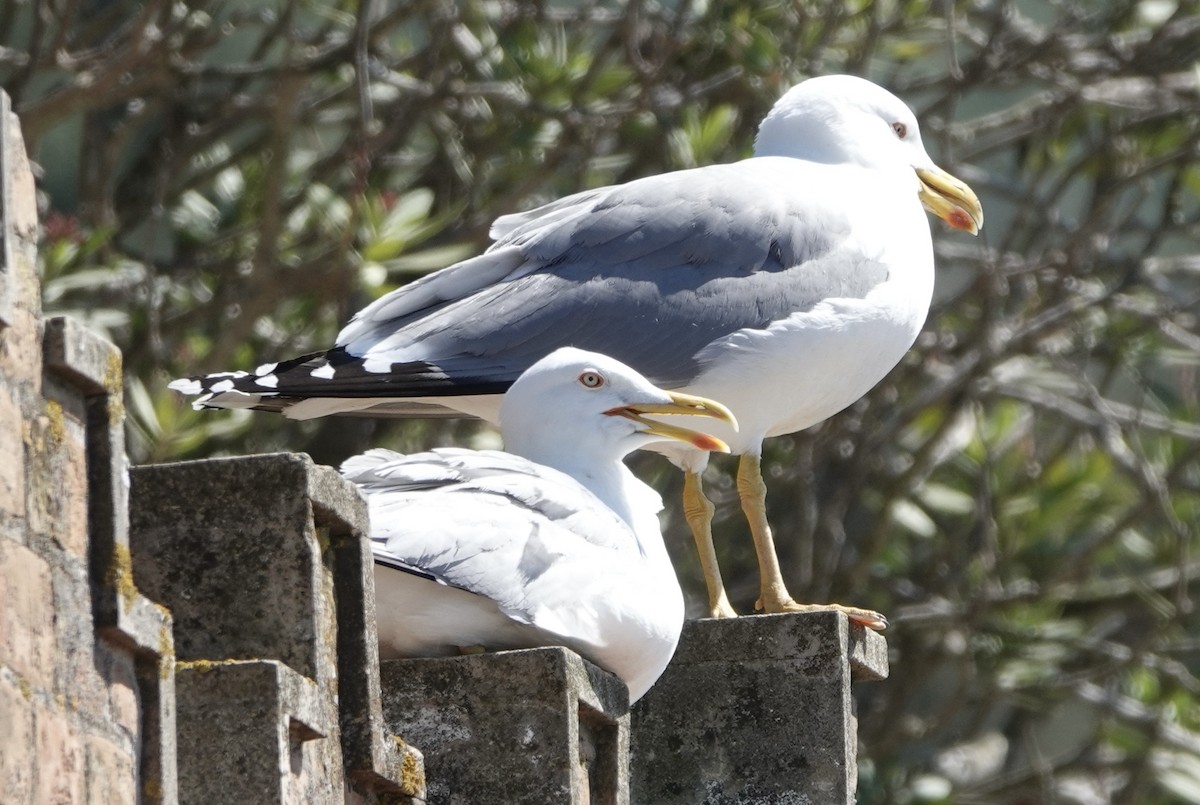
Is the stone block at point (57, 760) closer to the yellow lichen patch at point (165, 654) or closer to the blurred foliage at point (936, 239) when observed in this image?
the yellow lichen patch at point (165, 654)

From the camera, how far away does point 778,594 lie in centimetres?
705

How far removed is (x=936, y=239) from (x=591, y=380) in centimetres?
602

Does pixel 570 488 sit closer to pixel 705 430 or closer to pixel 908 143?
pixel 705 430

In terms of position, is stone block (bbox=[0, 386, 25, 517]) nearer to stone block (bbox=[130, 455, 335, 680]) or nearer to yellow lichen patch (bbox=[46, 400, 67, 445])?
yellow lichen patch (bbox=[46, 400, 67, 445])

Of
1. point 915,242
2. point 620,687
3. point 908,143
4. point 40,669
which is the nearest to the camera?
point 40,669

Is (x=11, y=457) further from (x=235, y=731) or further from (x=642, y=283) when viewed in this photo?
(x=642, y=283)

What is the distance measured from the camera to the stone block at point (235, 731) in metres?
3.98

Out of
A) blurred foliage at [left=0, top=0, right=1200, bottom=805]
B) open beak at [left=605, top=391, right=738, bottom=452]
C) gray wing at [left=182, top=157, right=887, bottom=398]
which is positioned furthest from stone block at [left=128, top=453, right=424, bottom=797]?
blurred foliage at [left=0, top=0, right=1200, bottom=805]

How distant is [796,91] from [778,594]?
1.81m

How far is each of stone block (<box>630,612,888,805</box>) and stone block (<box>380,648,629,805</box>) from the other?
1167 millimetres

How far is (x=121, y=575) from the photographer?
369 cm

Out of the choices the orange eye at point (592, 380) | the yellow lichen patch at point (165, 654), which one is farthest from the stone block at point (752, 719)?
the yellow lichen patch at point (165, 654)

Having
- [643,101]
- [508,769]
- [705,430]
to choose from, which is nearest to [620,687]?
[508,769]

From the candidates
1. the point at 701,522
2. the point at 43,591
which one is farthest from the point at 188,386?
the point at 43,591
